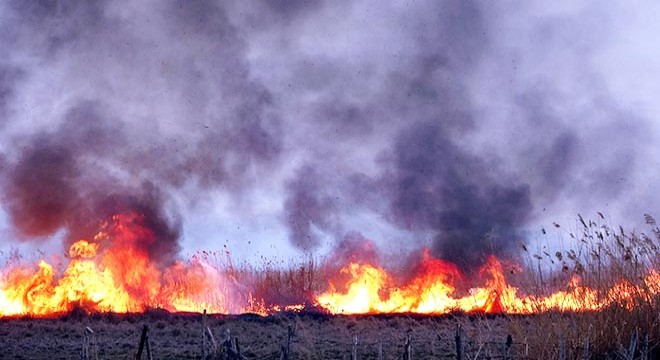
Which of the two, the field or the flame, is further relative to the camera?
the flame

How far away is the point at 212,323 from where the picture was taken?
19203mm

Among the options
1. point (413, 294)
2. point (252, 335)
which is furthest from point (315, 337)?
point (413, 294)

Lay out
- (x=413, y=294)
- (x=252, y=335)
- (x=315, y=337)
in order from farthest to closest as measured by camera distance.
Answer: (x=413, y=294)
(x=252, y=335)
(x=315, y=337)

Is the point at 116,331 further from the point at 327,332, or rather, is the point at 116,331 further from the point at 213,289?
the point at 213,289

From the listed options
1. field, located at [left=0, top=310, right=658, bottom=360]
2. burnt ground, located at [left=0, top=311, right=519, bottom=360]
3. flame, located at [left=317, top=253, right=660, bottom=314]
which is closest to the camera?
field, located at [left=0, top=310, right=658, bottom=360]

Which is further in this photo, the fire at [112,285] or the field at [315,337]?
the fire at [112,285]

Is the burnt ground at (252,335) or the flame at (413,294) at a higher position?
the flame at (413,294)

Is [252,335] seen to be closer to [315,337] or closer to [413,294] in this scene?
[315,337]

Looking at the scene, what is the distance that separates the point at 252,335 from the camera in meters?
16.8

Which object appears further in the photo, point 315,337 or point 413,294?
point 413,294

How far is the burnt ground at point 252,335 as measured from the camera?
1304 centimetres

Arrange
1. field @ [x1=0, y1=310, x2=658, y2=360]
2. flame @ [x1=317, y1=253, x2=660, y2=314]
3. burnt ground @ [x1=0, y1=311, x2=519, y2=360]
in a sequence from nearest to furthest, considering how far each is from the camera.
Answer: field @ [x1=0, y1=310, x2=658, y2=360] < burnt ground @ [x1=0, y1=311, x2=519, y2=360] < flame @ [x1=317, y1=253, x2=660, y2=314]

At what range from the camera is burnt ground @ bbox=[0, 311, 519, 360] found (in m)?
13.0

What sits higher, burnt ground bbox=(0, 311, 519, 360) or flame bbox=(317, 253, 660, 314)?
flame bbox=(317, 253, 660, 314)
